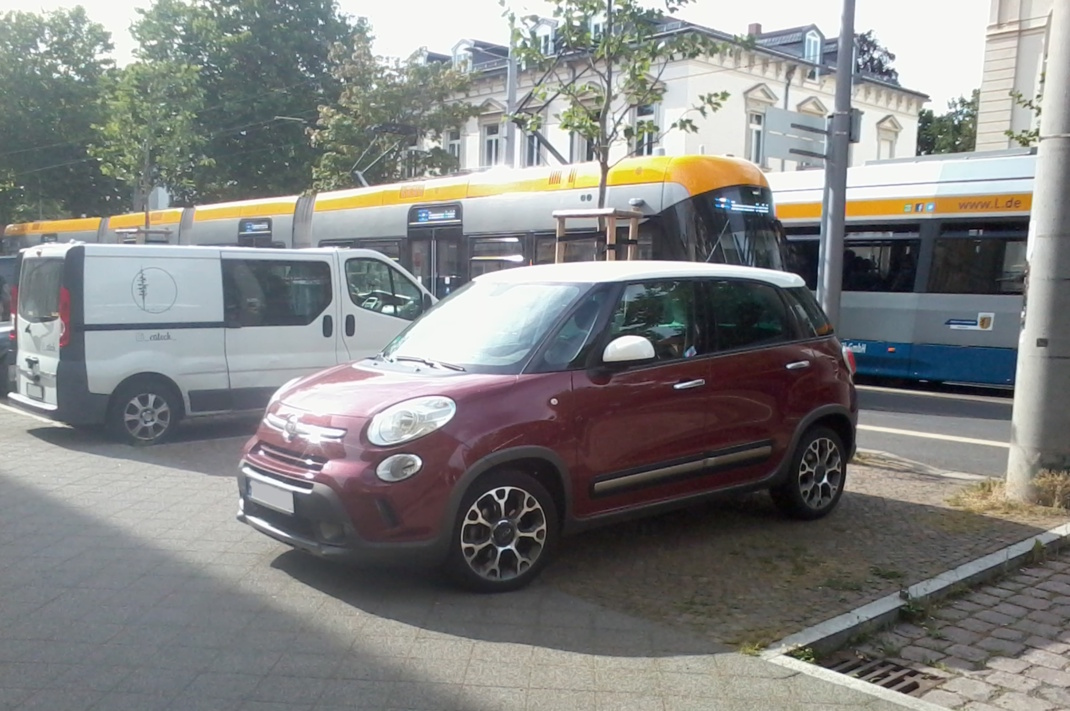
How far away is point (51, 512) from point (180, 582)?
2.08m

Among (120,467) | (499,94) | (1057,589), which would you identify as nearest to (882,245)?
(1057,589)

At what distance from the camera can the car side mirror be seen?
5711mm

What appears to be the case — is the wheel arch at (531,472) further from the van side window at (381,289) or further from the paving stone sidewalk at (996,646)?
the van side window at (381,289)

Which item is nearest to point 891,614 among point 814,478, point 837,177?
point 814,478

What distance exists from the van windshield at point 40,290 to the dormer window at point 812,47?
30.8 meters

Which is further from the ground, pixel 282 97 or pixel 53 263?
pixel 282 97

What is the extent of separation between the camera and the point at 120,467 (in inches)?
340

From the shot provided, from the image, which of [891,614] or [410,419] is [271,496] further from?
[891,614]

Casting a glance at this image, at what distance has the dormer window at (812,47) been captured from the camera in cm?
3578

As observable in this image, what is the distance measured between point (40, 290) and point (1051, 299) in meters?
8.72

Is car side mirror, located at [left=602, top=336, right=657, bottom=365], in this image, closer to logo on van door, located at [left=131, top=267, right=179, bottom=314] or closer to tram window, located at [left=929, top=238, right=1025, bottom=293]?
logo on van door, located at [left=131, top=267, right=179, bottom=314]

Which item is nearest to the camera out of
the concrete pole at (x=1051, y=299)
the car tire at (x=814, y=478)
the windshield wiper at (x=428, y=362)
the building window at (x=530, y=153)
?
the windshield wiper at (x=428, y=362)

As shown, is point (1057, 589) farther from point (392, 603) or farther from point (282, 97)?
point (282, 97)

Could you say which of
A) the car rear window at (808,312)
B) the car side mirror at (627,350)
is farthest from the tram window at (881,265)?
the car side mirror at (627,350)
